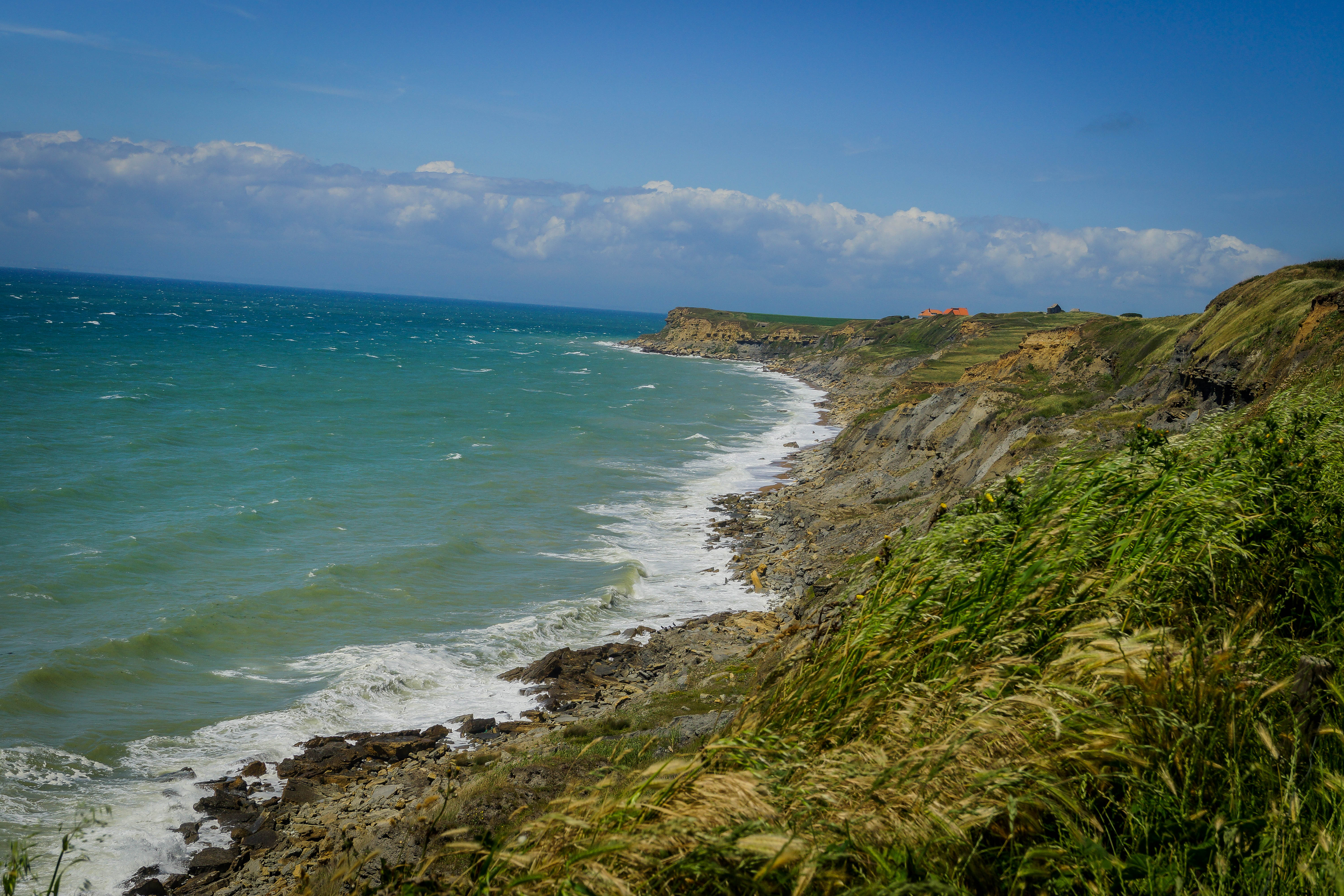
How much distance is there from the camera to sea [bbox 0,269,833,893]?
13.6 meters

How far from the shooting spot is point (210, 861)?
33.6 feet

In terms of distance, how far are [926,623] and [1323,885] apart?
87.9 inches

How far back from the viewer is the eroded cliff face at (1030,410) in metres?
19.5

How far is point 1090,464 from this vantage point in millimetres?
6469

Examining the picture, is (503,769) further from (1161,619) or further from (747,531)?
(747,531)

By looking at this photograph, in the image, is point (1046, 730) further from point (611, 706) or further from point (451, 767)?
point (611, 706)

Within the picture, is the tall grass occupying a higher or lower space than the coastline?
higher

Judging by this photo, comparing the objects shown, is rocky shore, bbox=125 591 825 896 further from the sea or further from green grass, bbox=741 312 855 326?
green grass, bbox=741 312 855 326

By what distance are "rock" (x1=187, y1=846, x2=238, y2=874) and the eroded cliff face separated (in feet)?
33.7

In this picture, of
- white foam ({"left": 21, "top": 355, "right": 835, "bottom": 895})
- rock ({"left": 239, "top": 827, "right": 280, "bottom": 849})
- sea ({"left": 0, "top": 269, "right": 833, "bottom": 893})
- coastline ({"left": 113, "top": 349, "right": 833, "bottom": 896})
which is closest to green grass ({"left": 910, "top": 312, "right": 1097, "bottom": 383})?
sea ({"left": 0, "top": 269, "right": 833, "bottom": 893})

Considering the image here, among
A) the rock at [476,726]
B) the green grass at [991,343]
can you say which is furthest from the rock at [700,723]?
the green grass at [991,343]

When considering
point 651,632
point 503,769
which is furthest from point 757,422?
point 503,769

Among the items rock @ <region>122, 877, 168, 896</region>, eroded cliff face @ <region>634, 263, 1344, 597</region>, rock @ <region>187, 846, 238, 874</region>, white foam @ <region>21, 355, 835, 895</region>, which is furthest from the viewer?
eroded cliff face @ <region>634, 263, 1344, 597</region>

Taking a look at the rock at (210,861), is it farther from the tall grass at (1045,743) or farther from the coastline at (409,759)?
the tall grass at (1045,743)
